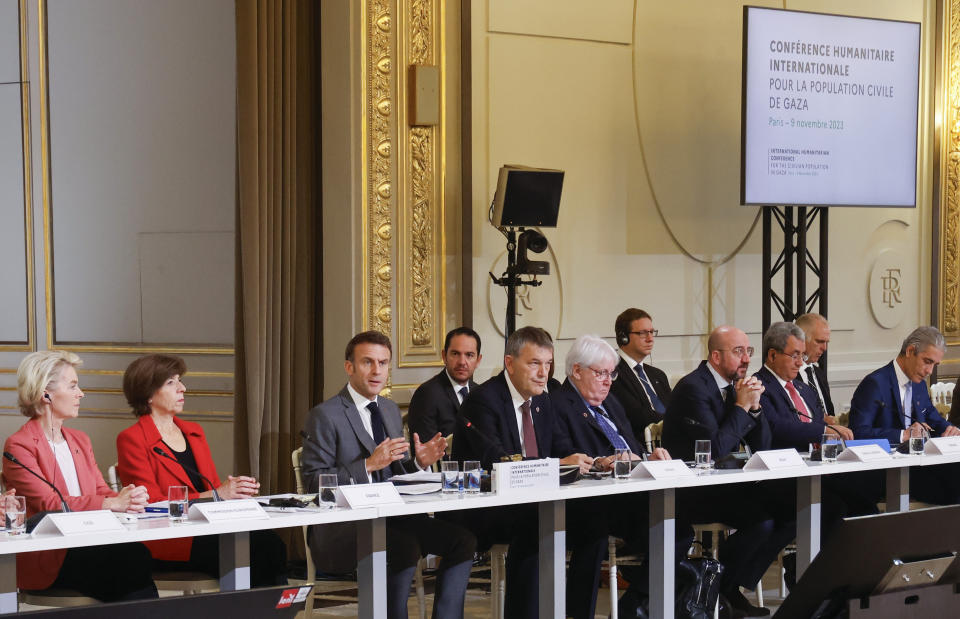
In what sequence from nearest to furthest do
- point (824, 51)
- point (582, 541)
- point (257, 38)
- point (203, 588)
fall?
1. point (203, 588)
2. point (582, 541)
3. point (257, 38)
4. point (824, 51)

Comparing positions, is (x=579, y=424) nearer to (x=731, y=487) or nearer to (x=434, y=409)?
(x=731, y=487)

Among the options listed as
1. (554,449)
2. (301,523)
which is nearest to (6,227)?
(554,449)

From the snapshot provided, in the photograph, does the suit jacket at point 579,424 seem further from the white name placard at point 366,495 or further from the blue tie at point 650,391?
the blue tie at point 650,391

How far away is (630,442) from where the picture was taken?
16.9ft

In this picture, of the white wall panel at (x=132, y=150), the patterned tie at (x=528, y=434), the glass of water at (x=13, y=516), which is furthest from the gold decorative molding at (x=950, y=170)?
the glass of water at (x=13, y=516)

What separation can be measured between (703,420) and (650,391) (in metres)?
1.39

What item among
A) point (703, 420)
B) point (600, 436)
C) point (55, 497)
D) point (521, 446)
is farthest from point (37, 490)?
point (703, 420)

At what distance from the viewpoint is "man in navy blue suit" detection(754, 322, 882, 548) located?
17.4 ft

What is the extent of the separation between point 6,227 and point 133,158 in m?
0.95

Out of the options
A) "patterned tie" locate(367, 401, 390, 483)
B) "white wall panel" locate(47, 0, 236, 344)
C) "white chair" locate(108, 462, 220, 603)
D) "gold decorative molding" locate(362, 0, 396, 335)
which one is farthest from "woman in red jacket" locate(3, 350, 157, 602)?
"white wall panel" locate(47, 0, 236, 344)

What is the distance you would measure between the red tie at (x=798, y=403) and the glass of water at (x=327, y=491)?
259cm

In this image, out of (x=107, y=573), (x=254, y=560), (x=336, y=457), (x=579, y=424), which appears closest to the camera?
(x=107, y=573)

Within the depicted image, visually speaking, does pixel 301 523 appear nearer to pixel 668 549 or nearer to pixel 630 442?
pixel 668 549

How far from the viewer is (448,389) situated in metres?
5.99
